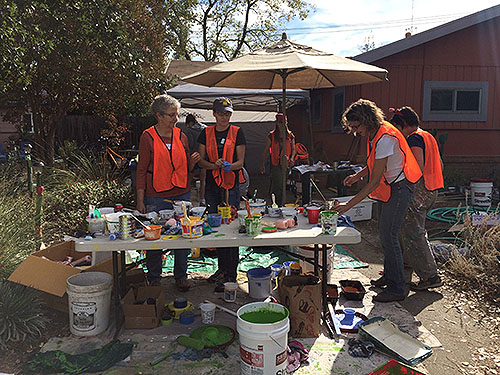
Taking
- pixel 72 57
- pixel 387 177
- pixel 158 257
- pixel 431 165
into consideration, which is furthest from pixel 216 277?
pixel 72 57

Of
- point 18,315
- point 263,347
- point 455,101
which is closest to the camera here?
point 263,347

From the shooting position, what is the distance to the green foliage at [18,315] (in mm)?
3068

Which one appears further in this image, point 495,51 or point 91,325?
point 495,51

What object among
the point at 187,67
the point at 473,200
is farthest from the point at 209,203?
the point at 187,67

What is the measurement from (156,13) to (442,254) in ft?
30.0

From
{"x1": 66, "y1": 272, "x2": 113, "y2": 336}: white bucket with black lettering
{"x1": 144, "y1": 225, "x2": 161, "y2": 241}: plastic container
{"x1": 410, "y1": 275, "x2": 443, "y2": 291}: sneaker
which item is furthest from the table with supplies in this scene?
{"x1": 410, "y1": 275, "x2": 443, "y2": 291}: sneaker

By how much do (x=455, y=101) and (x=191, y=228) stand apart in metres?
8.41

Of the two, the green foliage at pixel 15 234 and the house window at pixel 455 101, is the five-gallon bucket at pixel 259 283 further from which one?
the house window at pixel 455 101

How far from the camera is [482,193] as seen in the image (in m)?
7.66

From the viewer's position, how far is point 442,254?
15.7ft

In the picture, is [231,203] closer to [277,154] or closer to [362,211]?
[277,154]

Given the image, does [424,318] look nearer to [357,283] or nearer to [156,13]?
[357,283]

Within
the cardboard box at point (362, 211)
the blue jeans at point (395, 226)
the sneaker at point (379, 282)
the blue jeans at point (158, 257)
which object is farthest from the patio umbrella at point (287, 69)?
the cardboard box at point (362, 211)

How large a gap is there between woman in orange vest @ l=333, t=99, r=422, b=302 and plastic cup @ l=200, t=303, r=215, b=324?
4.37ft
